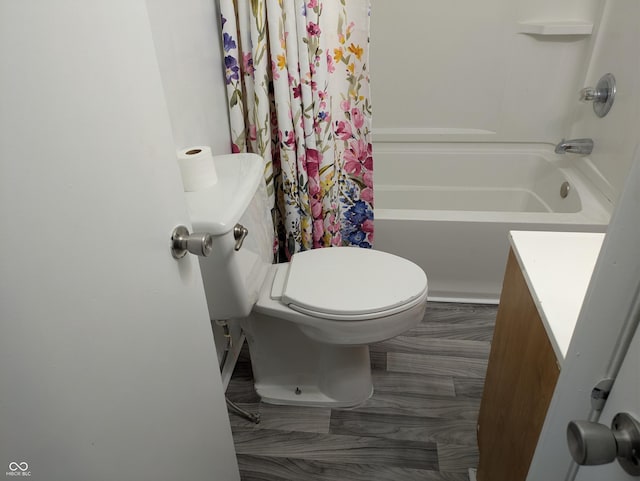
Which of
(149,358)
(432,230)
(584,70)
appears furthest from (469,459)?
(584,70)

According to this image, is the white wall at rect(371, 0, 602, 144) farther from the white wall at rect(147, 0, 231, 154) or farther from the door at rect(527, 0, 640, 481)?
the door at rect(527, 0, 640, 481)

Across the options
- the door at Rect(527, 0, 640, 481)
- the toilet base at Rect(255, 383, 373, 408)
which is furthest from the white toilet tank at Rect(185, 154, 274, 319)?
the door at Rect(527, 0, 640, 481)

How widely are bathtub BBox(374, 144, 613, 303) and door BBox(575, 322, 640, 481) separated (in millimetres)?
1368

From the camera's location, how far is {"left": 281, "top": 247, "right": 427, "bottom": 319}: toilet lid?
1.27m

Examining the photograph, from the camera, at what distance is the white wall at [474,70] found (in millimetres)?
2150

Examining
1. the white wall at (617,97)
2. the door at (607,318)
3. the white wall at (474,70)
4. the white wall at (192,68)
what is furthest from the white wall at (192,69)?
the white wall at (617,97)

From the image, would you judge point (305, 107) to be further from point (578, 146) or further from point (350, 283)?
point (578, 146)

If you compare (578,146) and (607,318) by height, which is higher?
(607,318)

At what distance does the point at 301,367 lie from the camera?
1.58 meters

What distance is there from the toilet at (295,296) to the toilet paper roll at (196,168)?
25mm

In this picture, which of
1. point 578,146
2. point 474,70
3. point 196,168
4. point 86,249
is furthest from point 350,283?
point 474,70

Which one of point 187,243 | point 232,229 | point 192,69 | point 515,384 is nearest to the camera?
point 187,243

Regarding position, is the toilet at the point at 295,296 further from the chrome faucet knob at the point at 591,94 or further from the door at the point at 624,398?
the chrome faucet knob at the point at 591,94

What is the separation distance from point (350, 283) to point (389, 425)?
1.67 ft
